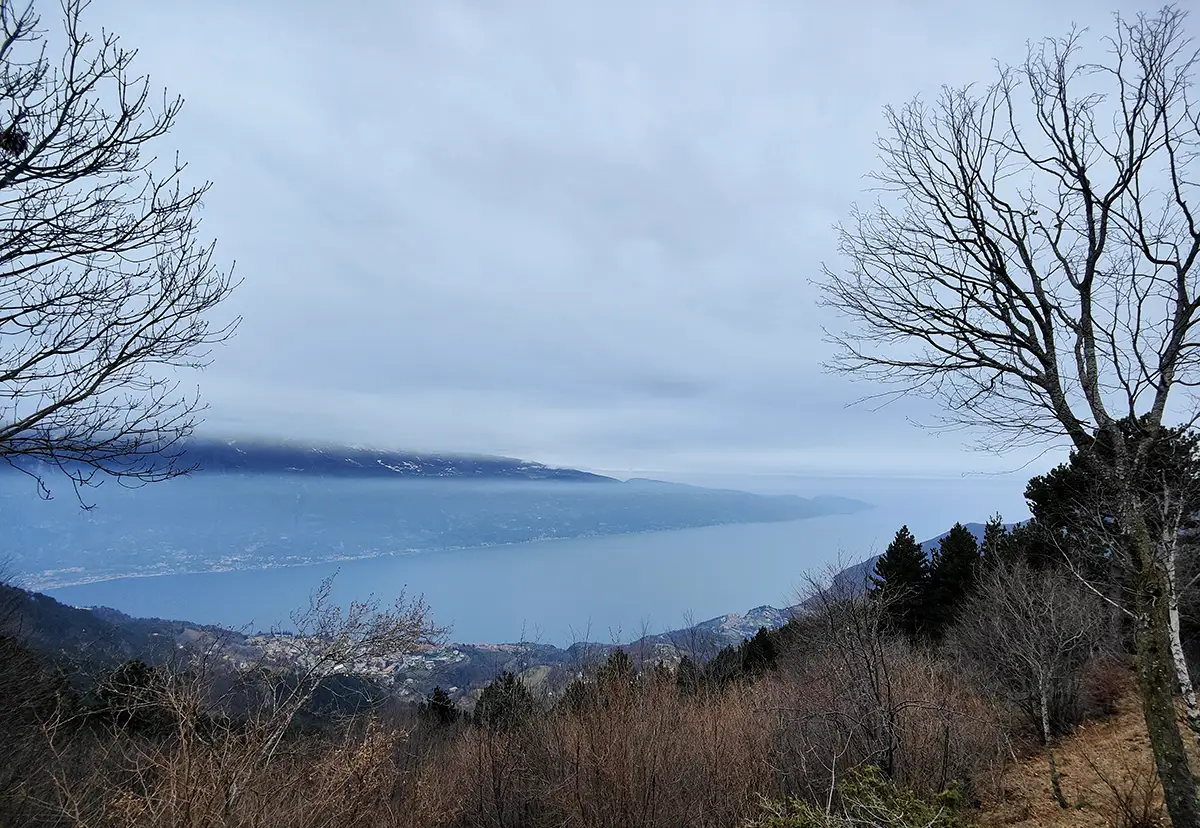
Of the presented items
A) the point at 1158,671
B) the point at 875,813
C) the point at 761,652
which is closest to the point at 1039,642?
the point at 1158,671

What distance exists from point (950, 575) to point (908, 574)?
2337mm

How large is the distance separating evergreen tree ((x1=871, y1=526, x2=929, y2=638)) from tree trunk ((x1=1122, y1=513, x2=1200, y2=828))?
1102 inches

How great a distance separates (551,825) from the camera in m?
13.5

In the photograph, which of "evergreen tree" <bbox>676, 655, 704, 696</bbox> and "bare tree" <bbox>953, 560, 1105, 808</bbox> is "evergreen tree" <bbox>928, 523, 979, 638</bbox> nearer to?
"bare tree" <bbox>953, 560, 1105, 808</bbox>

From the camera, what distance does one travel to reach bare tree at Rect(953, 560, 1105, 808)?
13.4 m

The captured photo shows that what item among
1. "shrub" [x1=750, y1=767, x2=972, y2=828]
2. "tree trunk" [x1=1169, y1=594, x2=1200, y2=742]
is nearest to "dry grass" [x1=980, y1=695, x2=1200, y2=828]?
"tree trunk" [x1=1169, y1=594, x2=1200, y2=742]

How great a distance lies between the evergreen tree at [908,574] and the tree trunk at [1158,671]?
27989 mm

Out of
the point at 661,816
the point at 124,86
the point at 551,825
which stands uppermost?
the point at 124,86

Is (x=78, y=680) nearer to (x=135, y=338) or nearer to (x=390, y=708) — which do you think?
(x=390, y=708)

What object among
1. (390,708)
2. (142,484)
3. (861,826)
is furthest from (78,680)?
(861,826)

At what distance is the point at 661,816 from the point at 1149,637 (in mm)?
10095

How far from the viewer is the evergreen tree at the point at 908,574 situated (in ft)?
103

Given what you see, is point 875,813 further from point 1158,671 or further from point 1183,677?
point 1183,677

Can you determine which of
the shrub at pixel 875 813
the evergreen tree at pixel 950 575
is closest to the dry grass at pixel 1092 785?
the shrub at pixel 875 813
